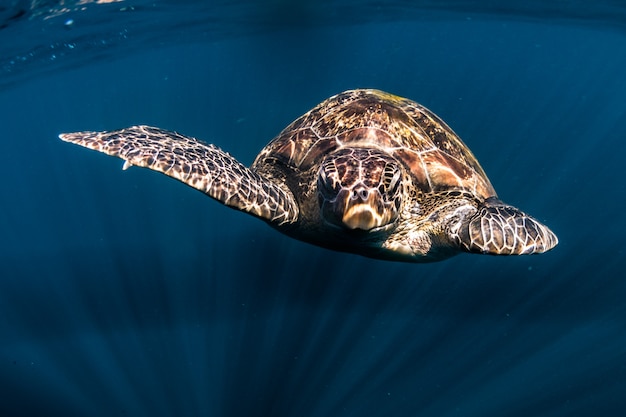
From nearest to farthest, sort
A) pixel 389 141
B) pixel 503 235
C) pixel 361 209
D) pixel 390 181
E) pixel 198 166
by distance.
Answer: pixel 361 209, pixel 390 181, pixel 503 235, pixel 198 166, pixel 389 141

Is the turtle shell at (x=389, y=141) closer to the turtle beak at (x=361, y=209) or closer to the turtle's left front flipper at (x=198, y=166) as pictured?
the turtle's left front flipper at (x=198, y=166)

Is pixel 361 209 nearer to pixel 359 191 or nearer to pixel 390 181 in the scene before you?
pixel 359 191

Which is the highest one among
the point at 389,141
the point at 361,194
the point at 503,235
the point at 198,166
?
the point at 198,166

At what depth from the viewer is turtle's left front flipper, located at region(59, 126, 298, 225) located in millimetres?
4062

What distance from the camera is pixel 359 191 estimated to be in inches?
142

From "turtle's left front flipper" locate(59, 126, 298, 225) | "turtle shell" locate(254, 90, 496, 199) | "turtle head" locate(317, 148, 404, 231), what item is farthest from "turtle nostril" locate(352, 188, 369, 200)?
"turtle shell" locate(254, 90, 496, 199)

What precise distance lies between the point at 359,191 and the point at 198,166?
1.63 m

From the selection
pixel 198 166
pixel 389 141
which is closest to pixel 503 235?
pixel 389 141

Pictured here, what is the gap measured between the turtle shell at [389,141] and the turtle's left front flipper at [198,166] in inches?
28.1

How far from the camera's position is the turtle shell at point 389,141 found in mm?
4852

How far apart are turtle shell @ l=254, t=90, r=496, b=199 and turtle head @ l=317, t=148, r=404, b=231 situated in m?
0.90

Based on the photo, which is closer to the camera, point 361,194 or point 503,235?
point 361,194

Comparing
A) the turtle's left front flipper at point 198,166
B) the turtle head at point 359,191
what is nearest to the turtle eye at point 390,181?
the turtle head at point 359,191

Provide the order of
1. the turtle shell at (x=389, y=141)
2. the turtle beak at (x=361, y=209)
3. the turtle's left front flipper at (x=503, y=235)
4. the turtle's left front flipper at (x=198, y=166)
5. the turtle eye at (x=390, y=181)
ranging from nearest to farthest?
the turtle beak at (x=361, y=209)
the turtle eye at (x=390, y=181)
the turtle's left front flipper at (x=503, y=235)
the turtle's left front flipper at (x=198, y=166)
the turtle shell at (x=389, y=141)
